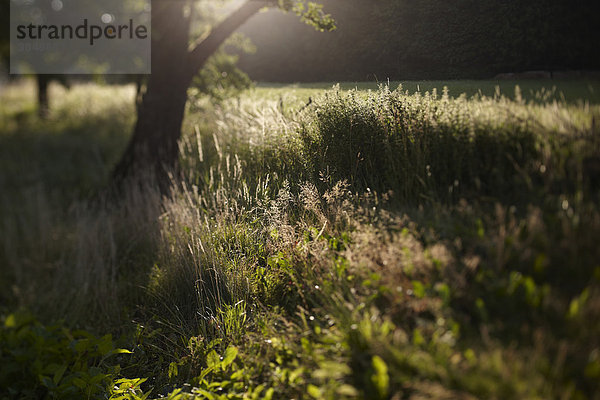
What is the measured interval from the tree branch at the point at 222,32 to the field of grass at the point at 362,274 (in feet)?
5.86

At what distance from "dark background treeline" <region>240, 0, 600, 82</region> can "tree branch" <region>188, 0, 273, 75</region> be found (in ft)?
4.75

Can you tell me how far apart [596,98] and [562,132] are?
0.38 meters

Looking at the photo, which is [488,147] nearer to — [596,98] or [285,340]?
[596,98]

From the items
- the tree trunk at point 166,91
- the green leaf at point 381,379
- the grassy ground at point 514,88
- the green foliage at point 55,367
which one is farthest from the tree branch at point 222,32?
the green leaf at point 381,379

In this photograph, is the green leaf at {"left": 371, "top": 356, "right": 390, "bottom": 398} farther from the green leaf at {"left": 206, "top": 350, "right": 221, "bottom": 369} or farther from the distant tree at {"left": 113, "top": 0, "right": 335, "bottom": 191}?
the distant tree at {"left": 113, "top": 0, "right": 335, "bottom": 191}

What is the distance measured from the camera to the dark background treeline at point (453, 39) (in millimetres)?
2824

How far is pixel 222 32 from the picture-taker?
588cm

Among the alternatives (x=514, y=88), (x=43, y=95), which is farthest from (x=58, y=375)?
(x=43, y=95)

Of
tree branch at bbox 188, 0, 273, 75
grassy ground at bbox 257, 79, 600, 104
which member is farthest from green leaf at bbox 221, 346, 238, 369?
tree branch at bbox 188, 0, 273, 75

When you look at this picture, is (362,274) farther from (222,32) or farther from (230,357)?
(222,32)

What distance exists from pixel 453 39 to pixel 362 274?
224cm

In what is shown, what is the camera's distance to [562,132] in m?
2.33

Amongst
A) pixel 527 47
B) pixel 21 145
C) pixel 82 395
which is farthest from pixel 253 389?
pixel 21 145

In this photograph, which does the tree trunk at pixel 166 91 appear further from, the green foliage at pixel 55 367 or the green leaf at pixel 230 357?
the green leaf at pixel 230 357
